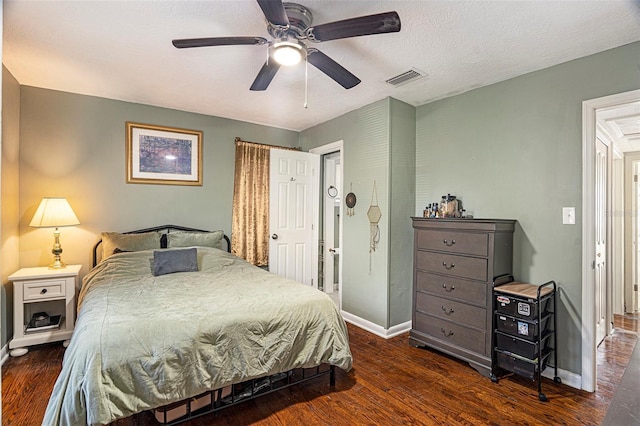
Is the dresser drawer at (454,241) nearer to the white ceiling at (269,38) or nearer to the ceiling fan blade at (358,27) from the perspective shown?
the white ceiling at (269,38)

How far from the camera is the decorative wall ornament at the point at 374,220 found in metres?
3.76

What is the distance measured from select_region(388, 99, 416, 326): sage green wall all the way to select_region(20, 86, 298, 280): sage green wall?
2201 mm

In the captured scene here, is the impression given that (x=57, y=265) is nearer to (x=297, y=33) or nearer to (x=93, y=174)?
(x=93, y=174)

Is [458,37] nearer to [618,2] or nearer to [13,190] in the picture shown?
[618,2]

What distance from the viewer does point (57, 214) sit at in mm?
3221

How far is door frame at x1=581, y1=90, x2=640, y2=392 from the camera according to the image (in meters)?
2.62

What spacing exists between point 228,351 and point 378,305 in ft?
6.62

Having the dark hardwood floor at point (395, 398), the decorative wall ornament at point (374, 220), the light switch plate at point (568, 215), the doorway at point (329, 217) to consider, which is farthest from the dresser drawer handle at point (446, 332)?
the doorway at point (329, 217)

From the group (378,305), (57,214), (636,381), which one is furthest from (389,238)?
(57,214)

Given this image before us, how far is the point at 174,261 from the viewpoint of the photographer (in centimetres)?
A: 326

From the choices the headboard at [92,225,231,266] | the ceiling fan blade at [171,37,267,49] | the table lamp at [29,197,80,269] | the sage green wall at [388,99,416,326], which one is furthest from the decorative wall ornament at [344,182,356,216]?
the table lamp at [29,197,80,269]

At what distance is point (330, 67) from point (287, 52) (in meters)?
0.35

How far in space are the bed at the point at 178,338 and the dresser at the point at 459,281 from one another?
42.2 inches

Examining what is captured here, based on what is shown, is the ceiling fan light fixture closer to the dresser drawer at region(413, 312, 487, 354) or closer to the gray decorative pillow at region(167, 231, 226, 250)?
the gray decorative pillow at region(167, 231, 226, 250)
